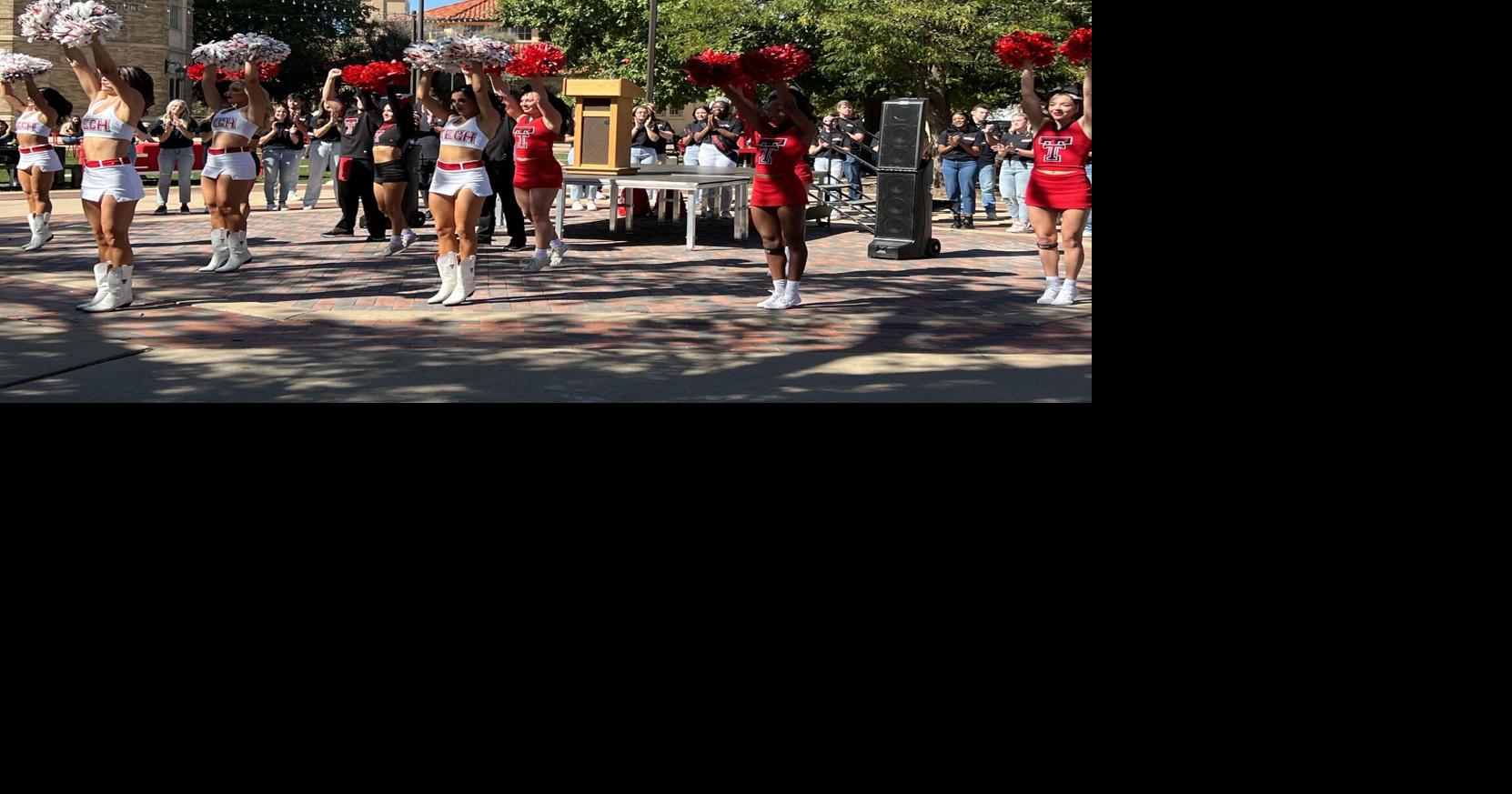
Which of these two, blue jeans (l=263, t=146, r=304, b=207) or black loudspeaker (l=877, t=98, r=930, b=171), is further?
blue jeans (l=263, t=146, r=304, b=207)

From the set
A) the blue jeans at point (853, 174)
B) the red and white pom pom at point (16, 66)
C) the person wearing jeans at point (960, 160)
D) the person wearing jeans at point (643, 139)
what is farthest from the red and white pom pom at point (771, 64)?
the blue jeans at point (853, 174)

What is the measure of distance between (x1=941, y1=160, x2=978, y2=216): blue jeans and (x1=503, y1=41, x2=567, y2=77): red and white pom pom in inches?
321

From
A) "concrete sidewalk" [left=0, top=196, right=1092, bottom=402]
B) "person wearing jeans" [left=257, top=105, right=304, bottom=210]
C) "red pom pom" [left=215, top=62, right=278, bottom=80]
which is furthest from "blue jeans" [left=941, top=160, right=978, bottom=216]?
"red pom pom" [left=215, top=62, right=278, bottom=80]

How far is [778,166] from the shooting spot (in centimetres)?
955

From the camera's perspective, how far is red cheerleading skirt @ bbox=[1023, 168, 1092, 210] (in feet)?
33.3

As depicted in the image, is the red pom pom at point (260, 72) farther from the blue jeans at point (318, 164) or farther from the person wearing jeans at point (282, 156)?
the blue jeans at point (318, 164)

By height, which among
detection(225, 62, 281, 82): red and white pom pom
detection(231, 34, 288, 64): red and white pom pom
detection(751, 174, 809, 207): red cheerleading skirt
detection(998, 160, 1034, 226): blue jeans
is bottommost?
detection(751, 174, 809, 207): red cheerleading skirt

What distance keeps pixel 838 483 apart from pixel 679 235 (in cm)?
1153

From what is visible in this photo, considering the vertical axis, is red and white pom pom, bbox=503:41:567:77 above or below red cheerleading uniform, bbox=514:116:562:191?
above

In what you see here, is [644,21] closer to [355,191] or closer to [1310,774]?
[355,191]

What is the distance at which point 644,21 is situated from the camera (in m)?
35.2

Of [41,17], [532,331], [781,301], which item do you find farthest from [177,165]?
[532,331]

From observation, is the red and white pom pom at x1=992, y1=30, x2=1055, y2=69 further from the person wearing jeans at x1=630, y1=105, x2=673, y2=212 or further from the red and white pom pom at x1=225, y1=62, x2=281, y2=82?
the person wearing jeans at x1=630, y1=105, x2=673, y2=212

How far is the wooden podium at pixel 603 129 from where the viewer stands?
52.5 feet
